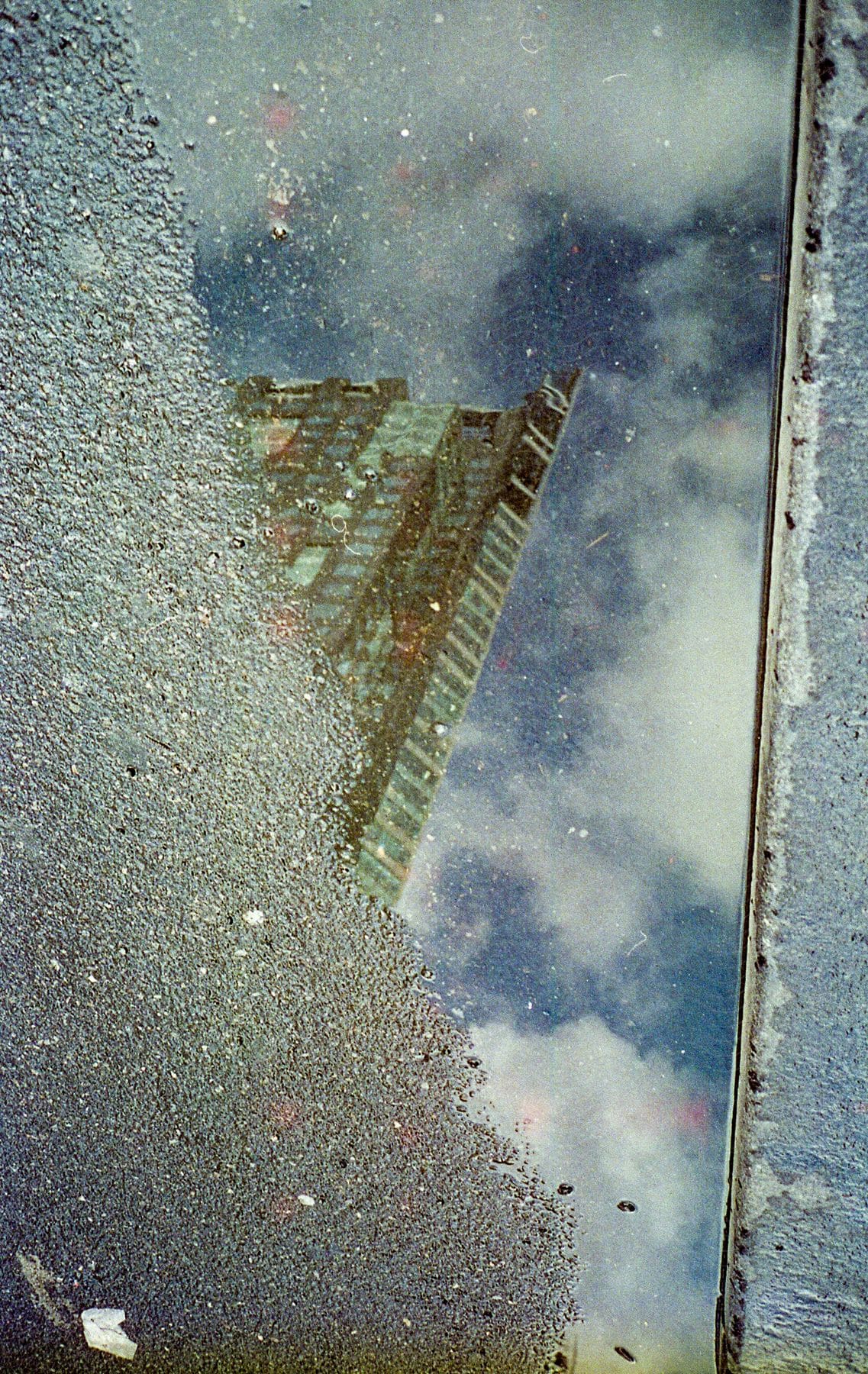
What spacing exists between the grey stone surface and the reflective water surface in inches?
3.8

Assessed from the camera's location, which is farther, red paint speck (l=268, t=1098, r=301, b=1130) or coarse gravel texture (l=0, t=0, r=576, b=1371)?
red paint speck (l=268, t=1098, r=301, b=1130)

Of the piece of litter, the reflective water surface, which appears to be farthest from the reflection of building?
the piece of litter

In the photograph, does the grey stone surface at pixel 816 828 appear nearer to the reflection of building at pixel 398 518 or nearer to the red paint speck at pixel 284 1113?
the reflection of building at pixel 398 518

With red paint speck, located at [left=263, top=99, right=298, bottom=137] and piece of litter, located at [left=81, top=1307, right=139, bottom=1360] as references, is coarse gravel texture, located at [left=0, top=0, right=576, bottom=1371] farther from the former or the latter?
red paint speck, located at [left=263, top=99, right=298, bottom=137]

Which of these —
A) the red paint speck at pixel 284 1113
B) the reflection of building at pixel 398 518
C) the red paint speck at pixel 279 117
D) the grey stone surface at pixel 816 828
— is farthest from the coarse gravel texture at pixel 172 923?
the grey stone surface at pixel 816 828

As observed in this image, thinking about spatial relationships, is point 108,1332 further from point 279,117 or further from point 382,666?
point 279,117

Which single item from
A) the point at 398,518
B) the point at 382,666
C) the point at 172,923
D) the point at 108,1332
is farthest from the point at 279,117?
the point at 108,1332

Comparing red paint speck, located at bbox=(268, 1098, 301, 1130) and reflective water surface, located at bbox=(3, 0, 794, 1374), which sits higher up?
reflective water surface, located at bbox=(3, 0, 794, 1374)

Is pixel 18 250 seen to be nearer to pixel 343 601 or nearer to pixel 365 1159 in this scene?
pixel 343 601

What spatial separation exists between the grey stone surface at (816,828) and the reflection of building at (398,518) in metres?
0.69

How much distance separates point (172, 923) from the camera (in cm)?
216

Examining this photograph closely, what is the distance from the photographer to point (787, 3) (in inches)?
68.4

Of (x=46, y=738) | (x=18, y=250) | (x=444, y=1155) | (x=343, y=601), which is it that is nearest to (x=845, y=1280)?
(x=444, y=1155)

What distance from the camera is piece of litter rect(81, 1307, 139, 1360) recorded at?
7.58 ft
